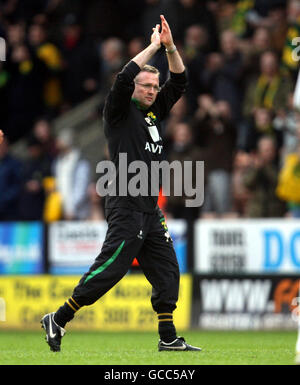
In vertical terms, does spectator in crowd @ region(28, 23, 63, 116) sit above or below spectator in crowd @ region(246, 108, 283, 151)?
above

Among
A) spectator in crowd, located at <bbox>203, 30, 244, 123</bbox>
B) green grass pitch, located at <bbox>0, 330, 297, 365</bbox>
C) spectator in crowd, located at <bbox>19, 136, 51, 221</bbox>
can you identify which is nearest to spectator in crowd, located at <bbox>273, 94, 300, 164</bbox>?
spectator in crowd, located at <bbox>203, 30, 244, 123</bbox>

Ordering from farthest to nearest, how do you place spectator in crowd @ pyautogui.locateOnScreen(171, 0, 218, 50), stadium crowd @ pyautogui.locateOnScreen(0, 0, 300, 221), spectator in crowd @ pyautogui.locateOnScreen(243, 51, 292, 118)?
spectator in crowd @ pyautogui.locateOnScreen(171, 0, 218, 50) < spectator in crowd @ pyautogui.locateOnScreen(243, 51, 292, 118) < stadium crowd @ pyautogui.locateOnScreen(0, 0, 300, 221)

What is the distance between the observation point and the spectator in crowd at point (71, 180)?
1560cm

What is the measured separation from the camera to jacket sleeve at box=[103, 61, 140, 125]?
8.15m

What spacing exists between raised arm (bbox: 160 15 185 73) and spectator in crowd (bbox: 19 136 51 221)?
7381 mm

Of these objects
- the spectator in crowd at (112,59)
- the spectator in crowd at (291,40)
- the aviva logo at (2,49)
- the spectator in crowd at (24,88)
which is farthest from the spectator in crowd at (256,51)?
the aviva logo at (2,49)

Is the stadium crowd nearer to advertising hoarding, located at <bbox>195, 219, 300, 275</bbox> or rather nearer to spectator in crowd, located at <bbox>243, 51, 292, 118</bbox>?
spectator in crowd, located at <bbox>243, 51, 292, 118</bbox>

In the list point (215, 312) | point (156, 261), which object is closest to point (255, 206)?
point (215, 312)

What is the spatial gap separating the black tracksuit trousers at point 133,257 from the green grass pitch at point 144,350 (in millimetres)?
558

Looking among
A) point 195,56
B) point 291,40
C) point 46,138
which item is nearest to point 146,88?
point 291,40

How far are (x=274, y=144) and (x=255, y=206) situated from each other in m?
1.08

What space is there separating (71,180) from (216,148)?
262 cm

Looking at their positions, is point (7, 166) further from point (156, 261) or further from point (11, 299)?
point (156, 261)

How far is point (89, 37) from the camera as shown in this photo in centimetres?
1867
